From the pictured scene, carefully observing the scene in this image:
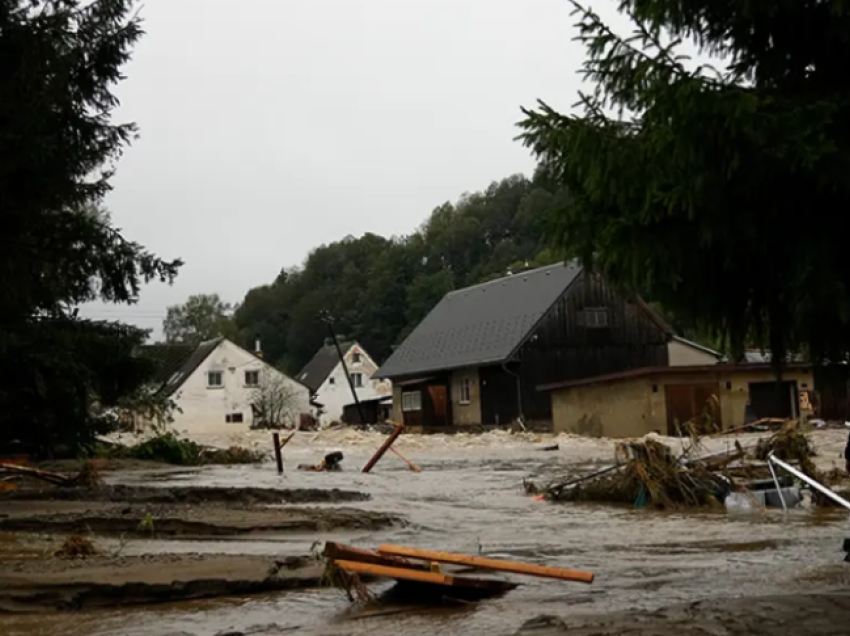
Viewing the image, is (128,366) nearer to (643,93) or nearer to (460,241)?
(643,93)

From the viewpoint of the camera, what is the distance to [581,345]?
178 feet

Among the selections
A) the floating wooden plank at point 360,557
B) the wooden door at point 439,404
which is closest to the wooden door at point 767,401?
the wooden door at point 439,404

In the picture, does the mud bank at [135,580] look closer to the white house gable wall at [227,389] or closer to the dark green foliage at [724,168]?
the dark green foliage at [724,168]

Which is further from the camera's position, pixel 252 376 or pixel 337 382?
pixel 337 382

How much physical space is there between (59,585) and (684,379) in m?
36.4

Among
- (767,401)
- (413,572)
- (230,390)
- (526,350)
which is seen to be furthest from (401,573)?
(230,390)

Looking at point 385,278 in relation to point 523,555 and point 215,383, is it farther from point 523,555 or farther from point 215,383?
point 523,555

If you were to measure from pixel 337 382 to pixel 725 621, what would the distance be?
87755 mm

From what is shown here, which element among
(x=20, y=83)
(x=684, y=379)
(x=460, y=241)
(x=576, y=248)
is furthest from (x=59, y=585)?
(x=460, y=241)

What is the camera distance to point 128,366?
20.4 m

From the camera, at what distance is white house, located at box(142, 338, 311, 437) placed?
78125mm

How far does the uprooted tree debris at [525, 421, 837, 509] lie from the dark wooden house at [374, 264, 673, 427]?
34123 mm

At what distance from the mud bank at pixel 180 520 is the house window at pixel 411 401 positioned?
149 feet

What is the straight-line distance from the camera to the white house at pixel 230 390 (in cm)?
7812
